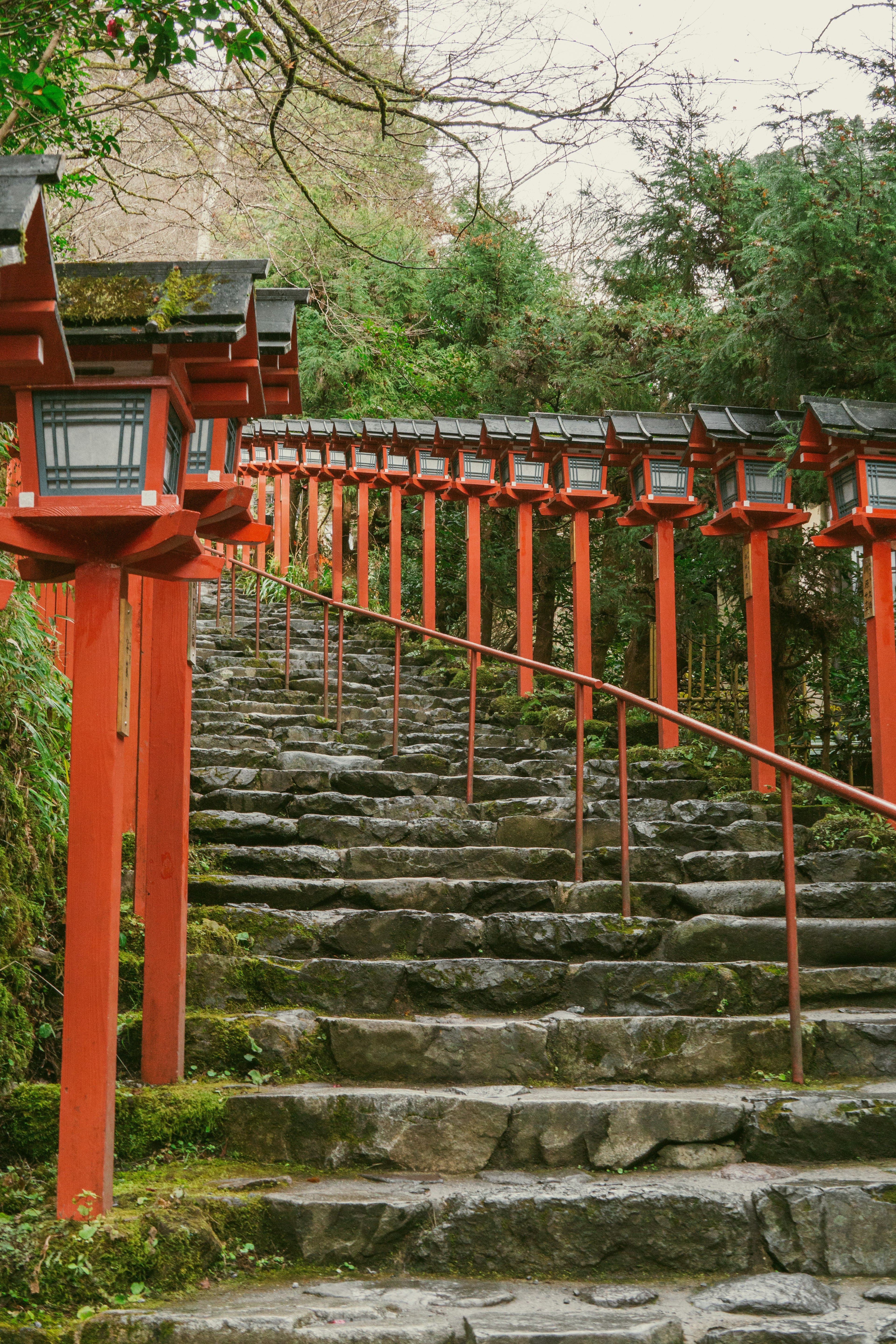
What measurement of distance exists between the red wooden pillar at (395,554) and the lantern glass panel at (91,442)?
874cm

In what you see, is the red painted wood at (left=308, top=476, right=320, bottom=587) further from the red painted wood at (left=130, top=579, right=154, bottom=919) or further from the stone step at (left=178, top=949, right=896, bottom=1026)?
the stone step at (left=178, top=949, right=896, bottom=1026)

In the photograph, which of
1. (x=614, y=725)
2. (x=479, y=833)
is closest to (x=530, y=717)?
(x=614, y=725)

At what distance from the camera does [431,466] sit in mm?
12070

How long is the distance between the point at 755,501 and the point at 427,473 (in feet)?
17.1

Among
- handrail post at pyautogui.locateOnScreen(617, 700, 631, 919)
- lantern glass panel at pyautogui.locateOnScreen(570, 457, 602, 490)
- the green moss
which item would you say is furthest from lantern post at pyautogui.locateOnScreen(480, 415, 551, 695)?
the green moss

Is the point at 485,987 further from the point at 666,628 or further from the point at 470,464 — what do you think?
the point at 470,464

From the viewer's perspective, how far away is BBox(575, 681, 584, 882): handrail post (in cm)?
491

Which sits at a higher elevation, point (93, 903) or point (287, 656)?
point (287, 656)

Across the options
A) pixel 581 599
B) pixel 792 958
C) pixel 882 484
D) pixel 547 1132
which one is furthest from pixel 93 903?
pixel 581 599

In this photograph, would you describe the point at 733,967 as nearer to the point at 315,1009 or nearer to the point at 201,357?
the point at 315,1009

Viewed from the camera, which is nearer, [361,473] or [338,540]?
[361,473]

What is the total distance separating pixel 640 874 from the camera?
5.11 meters

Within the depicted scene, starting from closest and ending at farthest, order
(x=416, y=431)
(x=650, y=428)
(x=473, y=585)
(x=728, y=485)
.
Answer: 1. (x=728, y=485)
2. (x=650, y=428)
3. (x=473, y=585)
4. (x=416, y=431)

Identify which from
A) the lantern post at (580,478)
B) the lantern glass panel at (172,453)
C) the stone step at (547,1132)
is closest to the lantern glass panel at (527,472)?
the lantern post at (580,478)
